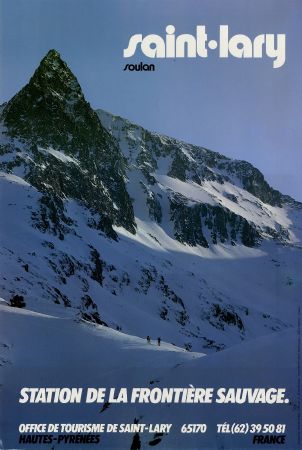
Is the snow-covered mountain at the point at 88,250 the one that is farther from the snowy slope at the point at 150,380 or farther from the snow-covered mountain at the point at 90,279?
the snowy slope at the point at 150,380

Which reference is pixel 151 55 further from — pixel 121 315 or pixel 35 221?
pixel 35 221

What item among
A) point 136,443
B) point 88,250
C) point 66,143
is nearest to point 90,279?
point 88,250

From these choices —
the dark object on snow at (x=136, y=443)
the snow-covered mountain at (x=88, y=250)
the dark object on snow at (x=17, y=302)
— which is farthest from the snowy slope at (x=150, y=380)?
the snow-covered mountain at (x=88, y=250)

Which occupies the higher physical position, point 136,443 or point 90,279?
point 90,279

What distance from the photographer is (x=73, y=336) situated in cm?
3519

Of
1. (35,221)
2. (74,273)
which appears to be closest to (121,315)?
(74,273)

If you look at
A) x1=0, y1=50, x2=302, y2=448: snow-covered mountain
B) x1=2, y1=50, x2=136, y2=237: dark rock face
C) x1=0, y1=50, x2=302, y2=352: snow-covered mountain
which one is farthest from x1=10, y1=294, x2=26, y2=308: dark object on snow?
x1=2, y1=50, x2=136, y2=237: dark rock face

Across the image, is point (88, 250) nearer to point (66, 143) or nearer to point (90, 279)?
point (90, 279)

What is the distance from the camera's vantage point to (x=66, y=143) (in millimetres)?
155125

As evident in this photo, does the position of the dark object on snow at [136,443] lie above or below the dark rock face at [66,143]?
below

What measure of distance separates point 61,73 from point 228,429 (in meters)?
163

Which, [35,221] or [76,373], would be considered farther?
[35,221]

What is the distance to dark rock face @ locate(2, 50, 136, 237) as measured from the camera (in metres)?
131

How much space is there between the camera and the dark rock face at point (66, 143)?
131375 millimetres
